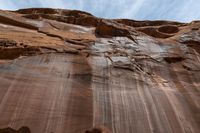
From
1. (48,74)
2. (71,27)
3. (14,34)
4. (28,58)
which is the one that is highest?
(71,27)

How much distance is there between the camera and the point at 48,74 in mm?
13297

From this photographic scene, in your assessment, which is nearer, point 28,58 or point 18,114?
point 18,114

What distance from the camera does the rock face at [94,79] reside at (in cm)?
1141

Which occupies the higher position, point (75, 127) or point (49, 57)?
point (49, 57)

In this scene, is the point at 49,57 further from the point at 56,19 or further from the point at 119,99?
the point at 56,19

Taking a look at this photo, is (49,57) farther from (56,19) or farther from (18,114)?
(56,19)

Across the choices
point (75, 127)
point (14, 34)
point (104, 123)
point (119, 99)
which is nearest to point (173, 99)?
point (119, 99)

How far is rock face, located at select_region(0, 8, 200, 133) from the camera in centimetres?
1141

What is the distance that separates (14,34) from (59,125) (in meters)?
6.62

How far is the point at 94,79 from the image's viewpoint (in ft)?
44.8

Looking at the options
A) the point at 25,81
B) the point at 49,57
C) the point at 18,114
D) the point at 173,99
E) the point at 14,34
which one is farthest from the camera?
the point at 14,34

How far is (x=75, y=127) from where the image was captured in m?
11.1

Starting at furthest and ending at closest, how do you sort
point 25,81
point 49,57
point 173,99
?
point 49,57 < point 173,99 < point 25,81

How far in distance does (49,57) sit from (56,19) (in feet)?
23.4
